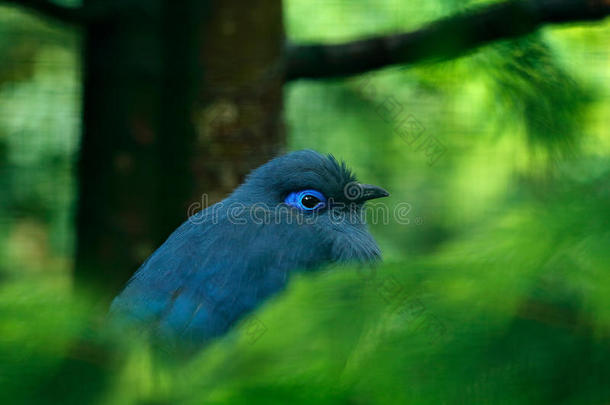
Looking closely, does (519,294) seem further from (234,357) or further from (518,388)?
(234,357)

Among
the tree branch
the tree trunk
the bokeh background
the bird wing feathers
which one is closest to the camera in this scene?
the bokeh background

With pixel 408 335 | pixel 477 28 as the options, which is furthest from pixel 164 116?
pixel 408 335

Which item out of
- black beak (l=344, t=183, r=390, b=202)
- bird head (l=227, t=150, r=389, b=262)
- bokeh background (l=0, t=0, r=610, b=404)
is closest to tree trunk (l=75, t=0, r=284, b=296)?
bird head (l=227, t=150, r=389, b=262)

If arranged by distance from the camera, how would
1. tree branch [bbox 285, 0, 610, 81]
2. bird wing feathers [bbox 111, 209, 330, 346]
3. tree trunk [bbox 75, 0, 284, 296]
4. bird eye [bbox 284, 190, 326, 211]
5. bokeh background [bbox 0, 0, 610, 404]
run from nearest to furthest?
bokeh background [bbox 0, 0, 610, 404], tree branch [bbox 285, 0, 610, 81], bird wing feathers [bbox 111, 209, 330, 346], tree trunk [bbox 75, 0, 284, 296], bird eye [bbox 284, 190, 326, 211]

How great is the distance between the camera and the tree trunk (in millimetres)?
1474

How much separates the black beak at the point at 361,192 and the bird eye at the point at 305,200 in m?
0.07

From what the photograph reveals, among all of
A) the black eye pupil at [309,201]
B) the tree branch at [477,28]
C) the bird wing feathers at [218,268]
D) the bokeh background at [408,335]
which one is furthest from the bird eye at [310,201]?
the bokeh background at [408,335]

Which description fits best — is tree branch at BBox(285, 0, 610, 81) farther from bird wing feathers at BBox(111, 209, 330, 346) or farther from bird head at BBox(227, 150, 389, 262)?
bird wing feathers at BBox(111, 209, 330, 346)

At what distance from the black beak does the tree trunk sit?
223 mm

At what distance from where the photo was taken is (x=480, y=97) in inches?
51.7

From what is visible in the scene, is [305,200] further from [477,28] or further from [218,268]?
[477,28]

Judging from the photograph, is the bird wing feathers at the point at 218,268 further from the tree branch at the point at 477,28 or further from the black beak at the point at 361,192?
the tree branch at the point at 477,28

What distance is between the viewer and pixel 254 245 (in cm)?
145

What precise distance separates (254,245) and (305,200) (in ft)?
0.73
